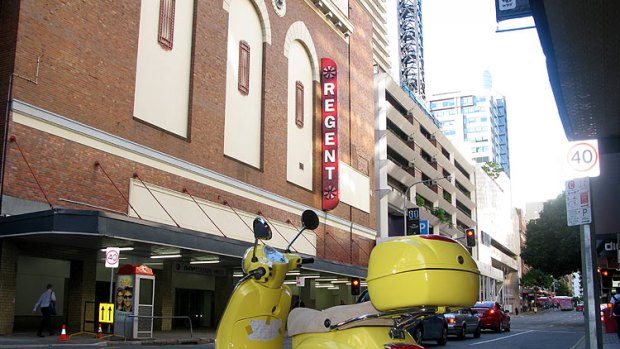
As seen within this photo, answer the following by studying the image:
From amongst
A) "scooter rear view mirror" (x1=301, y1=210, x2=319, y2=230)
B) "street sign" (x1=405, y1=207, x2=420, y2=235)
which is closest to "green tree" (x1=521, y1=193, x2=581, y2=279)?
"street sign" (x1=405, y1=207, x2=420, y2=235)

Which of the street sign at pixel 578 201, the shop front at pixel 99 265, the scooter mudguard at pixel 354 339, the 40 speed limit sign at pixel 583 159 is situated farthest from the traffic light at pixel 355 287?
the scooter mudguard at pixel 354 339

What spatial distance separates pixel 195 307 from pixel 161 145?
982 cm

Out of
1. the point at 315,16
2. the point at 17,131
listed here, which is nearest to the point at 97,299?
the point at 17,131

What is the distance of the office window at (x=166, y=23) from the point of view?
75.8 ft

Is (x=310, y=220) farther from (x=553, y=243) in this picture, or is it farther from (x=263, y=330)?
(x=553, y=243)

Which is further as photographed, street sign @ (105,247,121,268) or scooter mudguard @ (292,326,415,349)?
street sign @ (105,247,121,268)

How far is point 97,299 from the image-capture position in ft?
78.3

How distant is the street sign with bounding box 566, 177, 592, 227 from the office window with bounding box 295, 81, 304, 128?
25797 millimetres

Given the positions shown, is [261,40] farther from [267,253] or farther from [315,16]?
[267,253]

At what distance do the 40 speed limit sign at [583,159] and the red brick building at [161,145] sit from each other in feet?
42.4

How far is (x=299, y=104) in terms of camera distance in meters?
32.8

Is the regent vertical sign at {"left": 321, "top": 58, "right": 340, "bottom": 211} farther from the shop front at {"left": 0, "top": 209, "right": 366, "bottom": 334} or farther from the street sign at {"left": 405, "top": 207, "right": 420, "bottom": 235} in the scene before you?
the street sign at {"left": 405, "top": 207, "right": 420, "bottom": 235}

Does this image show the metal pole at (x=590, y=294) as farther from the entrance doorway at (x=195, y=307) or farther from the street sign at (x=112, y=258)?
the entrance doorway at (x=195, y=307)

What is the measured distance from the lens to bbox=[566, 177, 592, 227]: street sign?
675 centimetres
